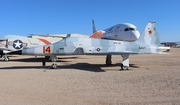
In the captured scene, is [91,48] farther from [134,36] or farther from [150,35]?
[150,35]

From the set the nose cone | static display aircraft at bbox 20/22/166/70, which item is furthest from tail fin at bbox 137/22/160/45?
the nose cone

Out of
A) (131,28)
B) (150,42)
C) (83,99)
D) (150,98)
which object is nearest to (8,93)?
(83,99)

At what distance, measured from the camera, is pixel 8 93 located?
602 cm

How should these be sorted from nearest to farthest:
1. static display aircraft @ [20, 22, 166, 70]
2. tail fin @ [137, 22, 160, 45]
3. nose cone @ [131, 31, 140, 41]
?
static display aircraft @ [20, 22, 166, 70]
tail fin @ [137, 22, 160, 45]
nose cone @ [131, 31, 140, 41]

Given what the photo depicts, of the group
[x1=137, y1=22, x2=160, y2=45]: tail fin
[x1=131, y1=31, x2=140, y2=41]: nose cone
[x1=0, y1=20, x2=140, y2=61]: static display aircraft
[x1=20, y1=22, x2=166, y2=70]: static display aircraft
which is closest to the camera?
[x1=20, y1=22, x2=166, y2=70]: static display aircraft

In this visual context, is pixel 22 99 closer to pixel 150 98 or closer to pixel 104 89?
pixel 104 89

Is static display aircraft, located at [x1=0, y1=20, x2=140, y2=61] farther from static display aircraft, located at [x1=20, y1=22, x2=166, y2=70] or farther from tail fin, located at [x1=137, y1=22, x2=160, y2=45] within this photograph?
static display aircraft, located at [x1=20, y1=22, x2=166, y2=70]

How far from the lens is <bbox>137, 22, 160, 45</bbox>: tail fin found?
1384 cm

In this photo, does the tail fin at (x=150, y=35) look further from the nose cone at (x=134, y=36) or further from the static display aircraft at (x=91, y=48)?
the nose cone at (x=134, y=36)

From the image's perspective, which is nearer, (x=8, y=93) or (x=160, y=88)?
(x=8, y=93)

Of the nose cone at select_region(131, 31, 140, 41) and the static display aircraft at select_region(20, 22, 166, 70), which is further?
the nose cone at select_region(131, 31, 140, 41)

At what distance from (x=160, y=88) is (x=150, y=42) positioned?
7947mm

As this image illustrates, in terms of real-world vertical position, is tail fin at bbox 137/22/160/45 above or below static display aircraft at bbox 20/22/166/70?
above

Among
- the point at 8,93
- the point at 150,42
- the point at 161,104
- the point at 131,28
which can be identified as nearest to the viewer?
the point at 161,104
